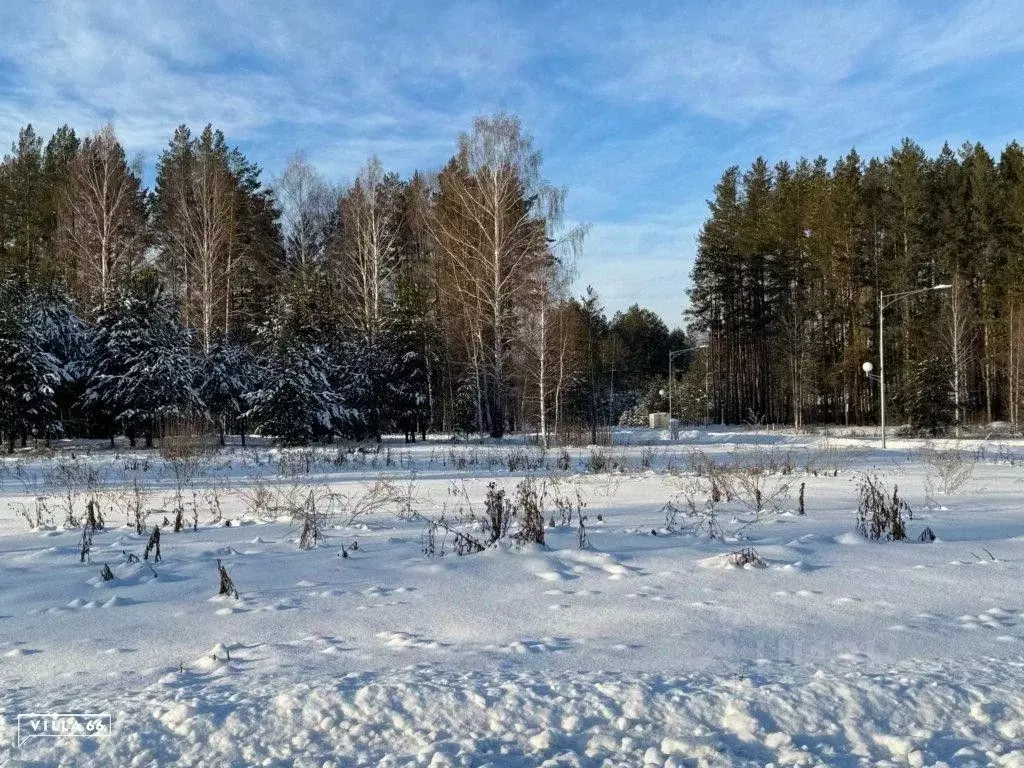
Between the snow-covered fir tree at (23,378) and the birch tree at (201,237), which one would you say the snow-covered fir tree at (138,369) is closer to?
the snow-covered fir tree at (23,378)

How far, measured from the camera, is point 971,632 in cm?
400

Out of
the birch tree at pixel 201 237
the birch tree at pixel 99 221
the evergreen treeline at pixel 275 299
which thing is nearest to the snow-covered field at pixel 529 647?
the evergreen treeline at pixel 275 299

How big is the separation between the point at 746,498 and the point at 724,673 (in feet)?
22.4

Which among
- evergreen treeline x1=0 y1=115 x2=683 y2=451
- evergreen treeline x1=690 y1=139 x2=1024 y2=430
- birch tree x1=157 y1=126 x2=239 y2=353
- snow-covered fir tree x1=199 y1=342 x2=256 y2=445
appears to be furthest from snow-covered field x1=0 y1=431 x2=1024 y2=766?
evergreen treeline x1=690 y1=139 x2=1024 y2=430

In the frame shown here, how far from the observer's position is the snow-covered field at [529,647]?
2793 mm

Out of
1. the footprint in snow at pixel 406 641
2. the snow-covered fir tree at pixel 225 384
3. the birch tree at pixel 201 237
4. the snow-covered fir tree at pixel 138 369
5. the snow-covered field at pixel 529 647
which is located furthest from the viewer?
the birch tree at pixel 201 237

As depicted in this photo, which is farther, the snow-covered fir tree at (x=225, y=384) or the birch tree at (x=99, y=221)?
the birch tree at (x=99, y=221)

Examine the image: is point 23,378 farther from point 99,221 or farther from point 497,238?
point 497,238

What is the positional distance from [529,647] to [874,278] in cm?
4652

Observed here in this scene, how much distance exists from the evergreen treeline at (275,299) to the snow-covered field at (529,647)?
17.9 m

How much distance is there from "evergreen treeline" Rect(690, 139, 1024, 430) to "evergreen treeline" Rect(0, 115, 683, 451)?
17.3 metres

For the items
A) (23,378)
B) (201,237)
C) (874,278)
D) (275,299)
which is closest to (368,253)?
(275,299)

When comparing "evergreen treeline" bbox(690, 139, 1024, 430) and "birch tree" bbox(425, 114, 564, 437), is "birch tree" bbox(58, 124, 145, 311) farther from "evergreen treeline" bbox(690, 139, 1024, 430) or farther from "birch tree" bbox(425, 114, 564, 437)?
"evergreen treeline" bbox(690, 139, 1024, 430)

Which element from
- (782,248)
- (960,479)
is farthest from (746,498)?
(782,248)
